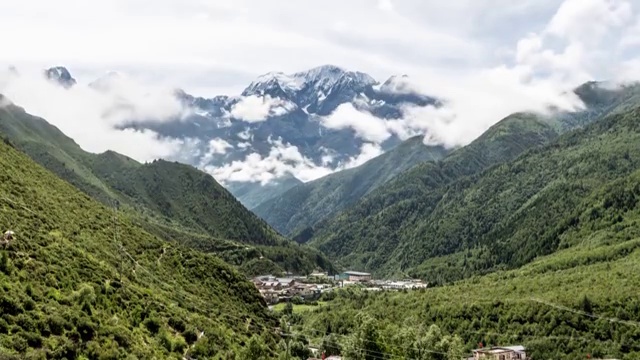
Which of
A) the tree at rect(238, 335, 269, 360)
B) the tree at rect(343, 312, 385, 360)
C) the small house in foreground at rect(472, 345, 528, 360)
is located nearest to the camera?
the tree at rect(238, 335, 269, 360)

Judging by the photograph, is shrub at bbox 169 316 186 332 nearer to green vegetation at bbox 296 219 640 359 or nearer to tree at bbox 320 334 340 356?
tree at bbox 320 334 340 356

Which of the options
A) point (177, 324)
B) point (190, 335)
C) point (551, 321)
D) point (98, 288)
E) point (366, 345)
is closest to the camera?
point (98, 288)

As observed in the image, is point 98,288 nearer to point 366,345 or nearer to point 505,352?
point 366,345

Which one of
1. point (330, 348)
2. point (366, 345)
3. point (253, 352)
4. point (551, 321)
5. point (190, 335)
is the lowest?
point (330, 348)

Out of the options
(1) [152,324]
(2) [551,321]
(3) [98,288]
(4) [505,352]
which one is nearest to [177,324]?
(1) [152,324]

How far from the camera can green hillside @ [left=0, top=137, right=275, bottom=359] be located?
157 ft

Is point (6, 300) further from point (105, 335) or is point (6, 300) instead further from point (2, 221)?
point (2, 221)

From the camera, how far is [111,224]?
97312mm

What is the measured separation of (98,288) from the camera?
196ft

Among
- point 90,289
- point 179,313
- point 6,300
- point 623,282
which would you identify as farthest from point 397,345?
point 623,282

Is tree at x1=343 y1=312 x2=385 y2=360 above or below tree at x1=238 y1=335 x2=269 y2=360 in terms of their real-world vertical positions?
below

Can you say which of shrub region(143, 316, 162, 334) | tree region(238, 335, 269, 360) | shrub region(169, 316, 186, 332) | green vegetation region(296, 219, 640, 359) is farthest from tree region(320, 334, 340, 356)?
shrub region(143, 316, 162, 334)

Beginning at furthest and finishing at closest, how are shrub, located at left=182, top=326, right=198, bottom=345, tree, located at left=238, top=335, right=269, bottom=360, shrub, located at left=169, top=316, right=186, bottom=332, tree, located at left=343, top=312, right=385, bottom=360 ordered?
tree, located at left=343, top=312, right=385, bottom=360
tree, located at left=238, top=335, right=269, bottom=360
shrub, located at left=169, top=316, right=186, bottom=332
shrub, located at left=182, top=326, right=198, bottom=345

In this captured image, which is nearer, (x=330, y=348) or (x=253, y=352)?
(x=253, y=352)
